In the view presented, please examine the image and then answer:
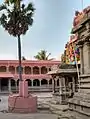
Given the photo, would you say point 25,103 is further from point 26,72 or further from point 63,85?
point 26,72

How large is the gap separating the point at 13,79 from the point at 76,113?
2485 inches

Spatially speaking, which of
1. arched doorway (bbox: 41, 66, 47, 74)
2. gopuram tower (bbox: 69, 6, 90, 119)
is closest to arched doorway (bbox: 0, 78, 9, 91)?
arched doorway (bbox: 41, 66, 47, 74)

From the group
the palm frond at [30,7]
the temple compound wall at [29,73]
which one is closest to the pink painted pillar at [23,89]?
the palm frond at [30,7]

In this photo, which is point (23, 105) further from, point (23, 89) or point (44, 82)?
point (44, 82)

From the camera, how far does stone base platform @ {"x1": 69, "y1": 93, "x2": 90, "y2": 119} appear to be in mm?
14891

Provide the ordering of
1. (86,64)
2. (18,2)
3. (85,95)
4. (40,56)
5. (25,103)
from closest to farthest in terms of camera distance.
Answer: (85,95) → (86,64) → (25,103) → (18,2) → (40,56)

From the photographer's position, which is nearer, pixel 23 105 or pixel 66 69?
pixel 23 105

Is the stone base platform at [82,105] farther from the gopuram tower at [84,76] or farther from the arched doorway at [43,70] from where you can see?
the arched doorway at [43,70]

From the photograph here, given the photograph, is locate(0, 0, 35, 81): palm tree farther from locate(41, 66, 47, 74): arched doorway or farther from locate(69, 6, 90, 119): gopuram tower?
locate(41, 66, 47, 74): arched doorway

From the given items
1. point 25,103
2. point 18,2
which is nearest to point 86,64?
point 25,103

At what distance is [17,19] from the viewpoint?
113 ft

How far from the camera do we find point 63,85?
3612 centimetres

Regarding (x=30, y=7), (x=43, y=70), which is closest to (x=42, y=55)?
(x=43, y=70)

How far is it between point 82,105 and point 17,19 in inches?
801
